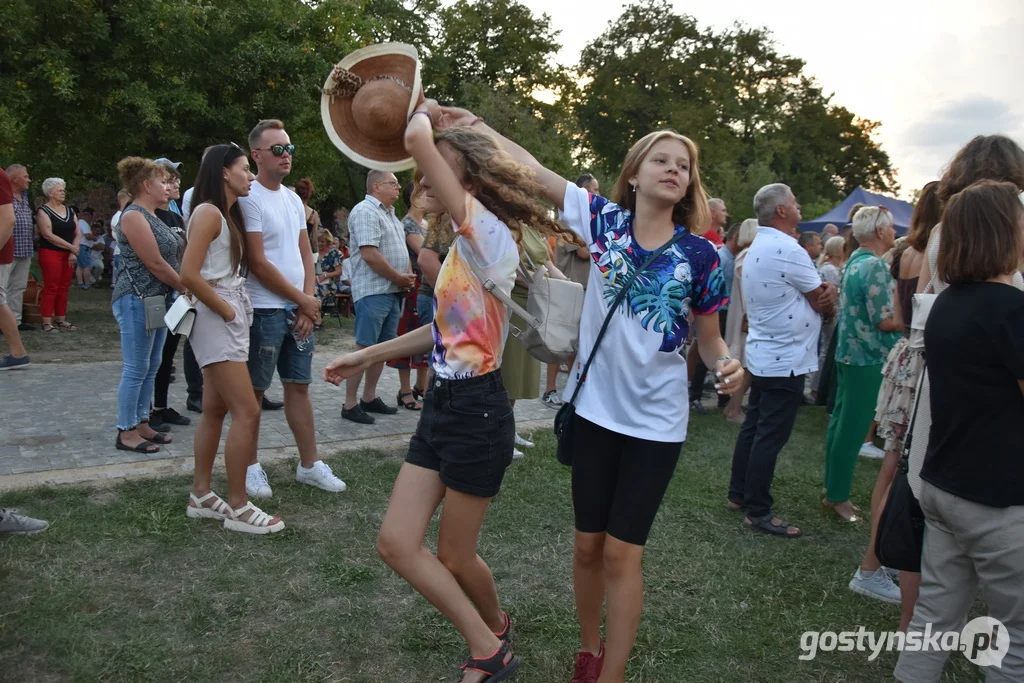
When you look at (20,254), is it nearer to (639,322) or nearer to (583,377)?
(583,377)

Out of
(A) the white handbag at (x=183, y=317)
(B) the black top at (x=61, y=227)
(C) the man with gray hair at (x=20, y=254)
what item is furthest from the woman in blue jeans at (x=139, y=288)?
(B) the black top at (x=61, y=227)

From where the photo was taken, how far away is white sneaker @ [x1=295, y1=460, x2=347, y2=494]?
5.03 meters

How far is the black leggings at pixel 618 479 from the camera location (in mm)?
2740

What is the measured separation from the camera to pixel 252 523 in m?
4.33

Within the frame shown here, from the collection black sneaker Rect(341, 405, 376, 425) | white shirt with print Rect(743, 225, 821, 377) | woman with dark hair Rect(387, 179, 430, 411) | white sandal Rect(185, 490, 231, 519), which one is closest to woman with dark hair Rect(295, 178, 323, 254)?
woman with dark hair Rect(387, 179, 430, 411)

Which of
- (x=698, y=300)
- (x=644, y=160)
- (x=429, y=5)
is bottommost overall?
(x=698, y=300)

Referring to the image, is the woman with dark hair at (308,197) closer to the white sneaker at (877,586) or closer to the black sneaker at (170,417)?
the black sneaker at (170,417)

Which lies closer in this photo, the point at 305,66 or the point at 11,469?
the point at 11,469

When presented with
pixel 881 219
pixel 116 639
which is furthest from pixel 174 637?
pixel 881 219

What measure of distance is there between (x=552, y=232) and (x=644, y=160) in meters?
0.43

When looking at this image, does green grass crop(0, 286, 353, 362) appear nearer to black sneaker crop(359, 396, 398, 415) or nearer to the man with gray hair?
the man with gray hair

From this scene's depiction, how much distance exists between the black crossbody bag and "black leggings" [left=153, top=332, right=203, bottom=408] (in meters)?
4.19

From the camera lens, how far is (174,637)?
3.24 meters

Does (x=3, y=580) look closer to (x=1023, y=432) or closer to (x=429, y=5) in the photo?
(x=1023, y=432)
